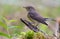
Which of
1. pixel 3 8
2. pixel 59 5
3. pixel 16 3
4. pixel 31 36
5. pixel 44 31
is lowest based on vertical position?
pixel 31 36

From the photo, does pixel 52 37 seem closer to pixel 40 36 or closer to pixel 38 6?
pixel 40 36

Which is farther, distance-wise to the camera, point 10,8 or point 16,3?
point 16,3

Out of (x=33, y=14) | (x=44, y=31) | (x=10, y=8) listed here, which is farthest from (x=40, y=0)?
(x=44, y=31)

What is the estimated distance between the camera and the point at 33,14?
347 cm

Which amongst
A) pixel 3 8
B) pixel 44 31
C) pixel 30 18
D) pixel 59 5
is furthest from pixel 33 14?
pixel 59 5

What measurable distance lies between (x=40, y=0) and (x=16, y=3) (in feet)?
3.08

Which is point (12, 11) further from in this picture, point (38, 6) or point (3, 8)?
point (38, 6)

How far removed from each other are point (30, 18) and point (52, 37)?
1.17 m

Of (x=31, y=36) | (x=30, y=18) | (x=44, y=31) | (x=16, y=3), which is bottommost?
(x=31, y=36)

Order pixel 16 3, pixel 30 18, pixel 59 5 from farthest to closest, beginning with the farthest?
pixel 59 5 < pixel 16 3 < pixel 30 18

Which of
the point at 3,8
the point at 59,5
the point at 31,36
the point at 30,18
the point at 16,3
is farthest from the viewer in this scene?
the point at 59,5

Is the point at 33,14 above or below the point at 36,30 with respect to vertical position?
above

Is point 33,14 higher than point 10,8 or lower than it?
lower

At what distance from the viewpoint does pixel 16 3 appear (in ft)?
21.5
